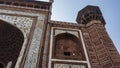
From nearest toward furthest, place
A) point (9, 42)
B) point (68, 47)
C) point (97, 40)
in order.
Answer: point (97, 40) → point (68, 47) → point (9, 42)

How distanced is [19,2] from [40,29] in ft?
6.88

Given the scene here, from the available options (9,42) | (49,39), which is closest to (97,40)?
(49,39)

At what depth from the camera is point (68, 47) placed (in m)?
5.82

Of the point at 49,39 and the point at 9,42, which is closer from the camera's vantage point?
the point at 49,39

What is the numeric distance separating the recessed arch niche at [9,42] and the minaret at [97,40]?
2110 millimetres

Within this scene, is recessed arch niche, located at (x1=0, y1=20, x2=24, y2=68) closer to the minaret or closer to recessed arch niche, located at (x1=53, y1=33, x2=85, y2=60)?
recessed arch niche, located at (x1=53, y1=33, x2=85, y2=60)

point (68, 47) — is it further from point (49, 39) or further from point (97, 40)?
point (97, 40)

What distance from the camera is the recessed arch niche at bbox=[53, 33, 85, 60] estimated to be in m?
5.22

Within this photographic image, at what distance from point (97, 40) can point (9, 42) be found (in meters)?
2.79

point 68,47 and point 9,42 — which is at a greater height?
point 9,42

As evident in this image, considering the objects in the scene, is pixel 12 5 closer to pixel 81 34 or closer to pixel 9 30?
pixel 9 30

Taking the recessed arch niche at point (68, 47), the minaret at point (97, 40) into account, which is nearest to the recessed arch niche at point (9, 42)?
the recessed arch niche at point (68, 47)

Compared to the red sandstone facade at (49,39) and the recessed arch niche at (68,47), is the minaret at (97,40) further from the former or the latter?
the recessed arch niche at (68,47)

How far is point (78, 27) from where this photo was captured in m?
6.52
